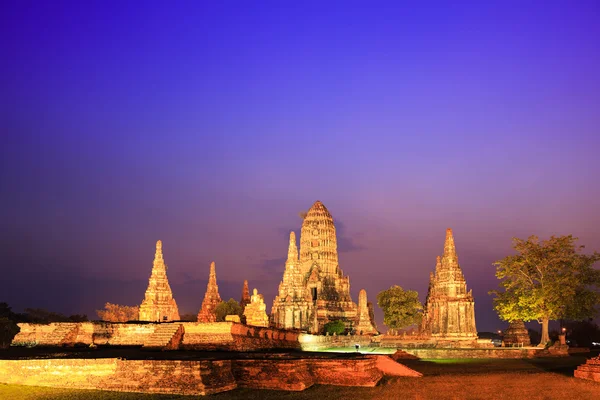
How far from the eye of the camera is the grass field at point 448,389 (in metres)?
18.8

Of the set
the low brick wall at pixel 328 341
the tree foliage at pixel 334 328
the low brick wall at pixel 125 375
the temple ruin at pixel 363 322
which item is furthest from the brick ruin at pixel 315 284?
the low brick wall at pixel 125 375

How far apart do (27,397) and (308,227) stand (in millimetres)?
72883

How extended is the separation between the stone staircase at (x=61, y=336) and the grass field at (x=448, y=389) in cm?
780

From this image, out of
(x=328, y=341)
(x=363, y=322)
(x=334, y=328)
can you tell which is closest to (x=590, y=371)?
(x=328, y=341)

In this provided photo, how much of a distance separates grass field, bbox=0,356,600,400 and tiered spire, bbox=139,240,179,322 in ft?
116

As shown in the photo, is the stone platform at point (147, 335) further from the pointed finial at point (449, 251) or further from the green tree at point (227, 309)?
the green tree at point (227, 309)

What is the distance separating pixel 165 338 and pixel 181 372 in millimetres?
7398

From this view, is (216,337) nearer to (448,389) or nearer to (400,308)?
(448,389)

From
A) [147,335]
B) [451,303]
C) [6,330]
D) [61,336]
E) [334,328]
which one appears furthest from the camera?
[334,328]

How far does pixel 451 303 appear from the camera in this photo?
5878 cm

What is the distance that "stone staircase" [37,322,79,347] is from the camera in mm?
27406

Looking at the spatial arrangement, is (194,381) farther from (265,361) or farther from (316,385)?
(316,385)

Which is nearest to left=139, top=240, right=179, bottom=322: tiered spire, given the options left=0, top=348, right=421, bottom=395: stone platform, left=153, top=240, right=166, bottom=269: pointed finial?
left=153, top=240, right=166, bottom=269: pointed finial

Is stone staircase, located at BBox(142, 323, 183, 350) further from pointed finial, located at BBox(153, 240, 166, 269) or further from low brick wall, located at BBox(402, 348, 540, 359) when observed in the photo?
pointed finial, located at BBox(153, 240, 166, 269)
